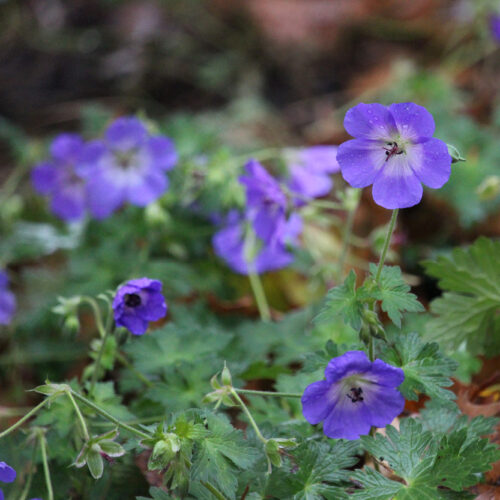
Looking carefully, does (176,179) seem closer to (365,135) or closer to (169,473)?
(365,135)

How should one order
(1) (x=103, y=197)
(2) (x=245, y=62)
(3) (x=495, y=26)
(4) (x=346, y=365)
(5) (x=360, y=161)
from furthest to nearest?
1. (2) (x=245, y=62)
2. (3) (x=495, y=26)
3. (1) (x=103, y=197)
4. (5) (x=360, y=161)
5. (4) (x=346, y=365)

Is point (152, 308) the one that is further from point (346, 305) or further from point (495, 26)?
point (495, 26)

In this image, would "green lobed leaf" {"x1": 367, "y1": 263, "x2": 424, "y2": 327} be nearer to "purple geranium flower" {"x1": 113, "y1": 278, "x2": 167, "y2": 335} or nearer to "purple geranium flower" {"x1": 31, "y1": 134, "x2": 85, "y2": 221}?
"purple geranium flower" {"x1": 113, "y1": 278, "x2": 167, "y2": 335}

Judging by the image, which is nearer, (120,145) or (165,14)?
(120,145)

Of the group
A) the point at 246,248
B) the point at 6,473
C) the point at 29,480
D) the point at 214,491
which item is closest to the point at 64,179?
the point at 246,248

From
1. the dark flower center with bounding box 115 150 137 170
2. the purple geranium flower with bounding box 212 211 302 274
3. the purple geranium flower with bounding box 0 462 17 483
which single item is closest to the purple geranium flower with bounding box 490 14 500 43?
the purple geranium flower with bounding box 212 211 302 274

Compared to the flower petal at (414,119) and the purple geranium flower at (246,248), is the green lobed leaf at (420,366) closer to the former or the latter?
the flower petal at (414,119)

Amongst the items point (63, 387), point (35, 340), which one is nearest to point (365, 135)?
point (63, 387)
